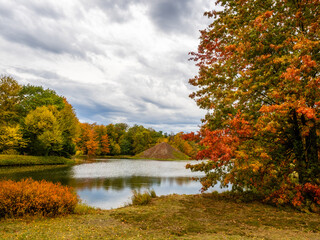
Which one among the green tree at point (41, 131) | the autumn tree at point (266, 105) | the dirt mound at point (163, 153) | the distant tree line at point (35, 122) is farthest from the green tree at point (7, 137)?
the dirt mound at point (163, 153)

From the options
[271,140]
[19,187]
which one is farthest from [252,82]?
[19,187]

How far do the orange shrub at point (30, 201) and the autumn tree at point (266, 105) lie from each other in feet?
19.2

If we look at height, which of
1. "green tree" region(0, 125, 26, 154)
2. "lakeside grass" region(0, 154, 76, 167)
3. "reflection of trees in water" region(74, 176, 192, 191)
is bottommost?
"reflection of trees in water" region(74, 176, 192, 191)

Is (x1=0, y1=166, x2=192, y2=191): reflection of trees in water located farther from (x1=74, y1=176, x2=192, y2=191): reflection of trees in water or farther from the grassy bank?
the grassy bank

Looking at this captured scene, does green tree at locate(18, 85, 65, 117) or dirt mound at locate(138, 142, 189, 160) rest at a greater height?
green tree at locate(18, 85, 65, 117)

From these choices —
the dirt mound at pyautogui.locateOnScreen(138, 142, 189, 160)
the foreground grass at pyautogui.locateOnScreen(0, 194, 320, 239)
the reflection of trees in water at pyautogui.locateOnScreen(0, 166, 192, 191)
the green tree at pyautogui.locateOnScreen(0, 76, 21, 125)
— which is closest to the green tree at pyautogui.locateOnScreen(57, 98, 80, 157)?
the green tree at pyautogui.locateOnScreen(0, 76, 21, 125)

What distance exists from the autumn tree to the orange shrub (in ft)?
19.2

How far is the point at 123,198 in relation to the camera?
1380cm

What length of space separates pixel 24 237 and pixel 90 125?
8875cm

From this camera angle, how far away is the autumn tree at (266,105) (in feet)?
26.0

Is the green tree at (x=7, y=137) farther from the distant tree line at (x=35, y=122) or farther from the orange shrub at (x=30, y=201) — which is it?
the orange shrub at (x=30, y=201)

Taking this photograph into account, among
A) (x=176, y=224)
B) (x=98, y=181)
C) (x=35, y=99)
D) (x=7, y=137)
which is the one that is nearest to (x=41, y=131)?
(x=7, y=137)

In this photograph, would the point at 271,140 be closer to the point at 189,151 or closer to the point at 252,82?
the point at 252,82

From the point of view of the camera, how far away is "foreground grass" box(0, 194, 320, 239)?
18.9 ft
